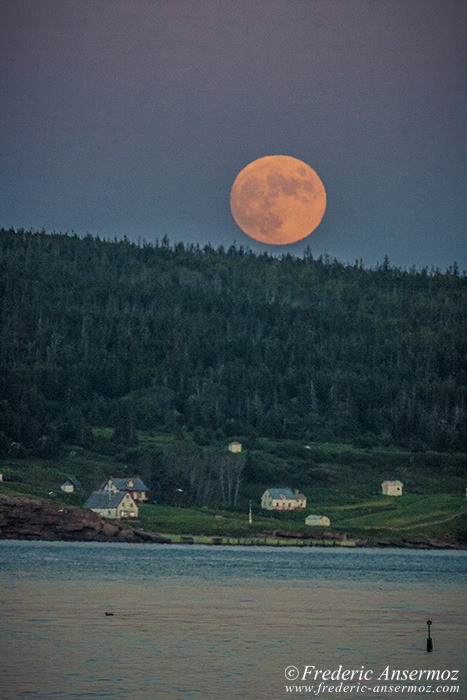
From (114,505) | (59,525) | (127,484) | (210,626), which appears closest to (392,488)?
(127,484)

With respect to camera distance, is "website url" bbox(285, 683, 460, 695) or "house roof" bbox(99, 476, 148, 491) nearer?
"website url" bbox(285, 683, 460, 695)

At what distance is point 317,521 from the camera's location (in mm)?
150875

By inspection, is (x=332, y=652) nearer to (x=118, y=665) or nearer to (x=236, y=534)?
(x=118, y=665)

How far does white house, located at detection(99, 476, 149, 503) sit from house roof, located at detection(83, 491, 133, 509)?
8.70 meters

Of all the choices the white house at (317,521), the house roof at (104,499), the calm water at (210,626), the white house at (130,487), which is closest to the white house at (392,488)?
the white house at (317,521)


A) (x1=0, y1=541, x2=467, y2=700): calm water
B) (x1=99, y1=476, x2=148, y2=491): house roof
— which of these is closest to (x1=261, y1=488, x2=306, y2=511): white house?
(x1=99, y1=476, x2=148, y2=491): house roof

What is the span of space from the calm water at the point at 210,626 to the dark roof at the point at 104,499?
147 feet

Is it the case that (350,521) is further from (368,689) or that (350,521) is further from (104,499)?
(368,689)

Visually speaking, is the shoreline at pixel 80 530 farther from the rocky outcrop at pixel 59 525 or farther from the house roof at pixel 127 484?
the house roof at pixel 127 484

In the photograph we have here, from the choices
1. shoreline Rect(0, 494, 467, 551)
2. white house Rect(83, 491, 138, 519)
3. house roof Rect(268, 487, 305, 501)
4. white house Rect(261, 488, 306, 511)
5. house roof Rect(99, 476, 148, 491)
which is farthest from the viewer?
house roof Rect(268, 487, 305, 501)

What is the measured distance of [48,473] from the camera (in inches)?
6599

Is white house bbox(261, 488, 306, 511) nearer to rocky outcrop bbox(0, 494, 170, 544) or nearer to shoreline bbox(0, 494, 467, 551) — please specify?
shoreline bbox(0, 494, 467, 551)

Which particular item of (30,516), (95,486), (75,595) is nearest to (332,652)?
(75,595)

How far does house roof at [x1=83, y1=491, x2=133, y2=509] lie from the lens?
144 metres
